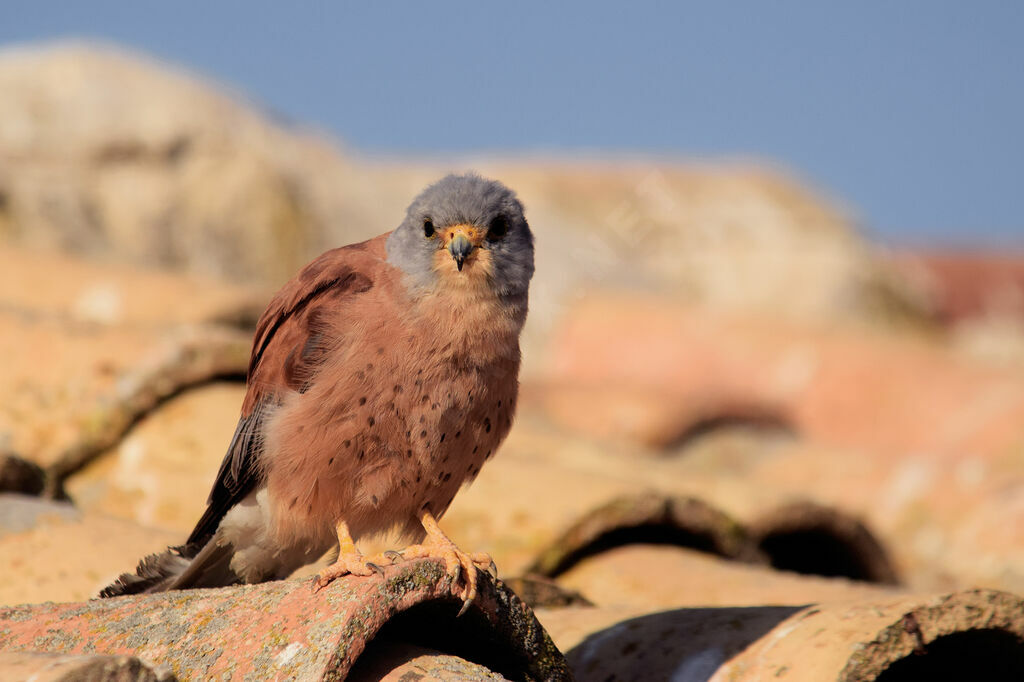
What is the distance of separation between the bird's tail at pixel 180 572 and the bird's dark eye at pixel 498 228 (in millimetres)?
1090

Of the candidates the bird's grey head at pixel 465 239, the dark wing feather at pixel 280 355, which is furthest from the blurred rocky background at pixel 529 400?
the bird's grey head at pixel 465 239

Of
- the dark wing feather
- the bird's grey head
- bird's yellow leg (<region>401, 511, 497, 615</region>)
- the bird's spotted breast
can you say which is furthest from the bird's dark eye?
bird's yellow leg (<region>401, 511, 497, 615</region>)

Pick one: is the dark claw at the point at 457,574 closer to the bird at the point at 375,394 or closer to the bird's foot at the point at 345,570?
the bird's foot at the point at 345,570

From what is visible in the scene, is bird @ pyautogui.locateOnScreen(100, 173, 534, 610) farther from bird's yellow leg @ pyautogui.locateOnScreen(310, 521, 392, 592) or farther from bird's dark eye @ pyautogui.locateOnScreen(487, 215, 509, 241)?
bird's yellow leg @ pyautogui.locateOnScreen(310, 521, 392, 592)

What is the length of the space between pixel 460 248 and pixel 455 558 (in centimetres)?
96

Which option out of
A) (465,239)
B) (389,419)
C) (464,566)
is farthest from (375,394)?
(464,566)

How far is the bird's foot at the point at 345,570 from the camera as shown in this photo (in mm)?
2280

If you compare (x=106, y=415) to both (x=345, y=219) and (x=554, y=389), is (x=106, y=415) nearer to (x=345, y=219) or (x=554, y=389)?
(x=554, y=389)

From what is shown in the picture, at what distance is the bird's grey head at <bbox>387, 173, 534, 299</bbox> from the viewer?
3025 mm

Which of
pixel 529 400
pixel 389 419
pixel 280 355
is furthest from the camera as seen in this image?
pixel 529 400

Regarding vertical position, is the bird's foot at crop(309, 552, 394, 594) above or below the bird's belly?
below

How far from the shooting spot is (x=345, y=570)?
2426mm

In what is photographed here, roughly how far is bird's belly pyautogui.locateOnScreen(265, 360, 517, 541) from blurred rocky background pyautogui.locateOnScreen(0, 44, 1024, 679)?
0.48m

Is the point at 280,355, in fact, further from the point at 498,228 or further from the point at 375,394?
the point at 498,228
